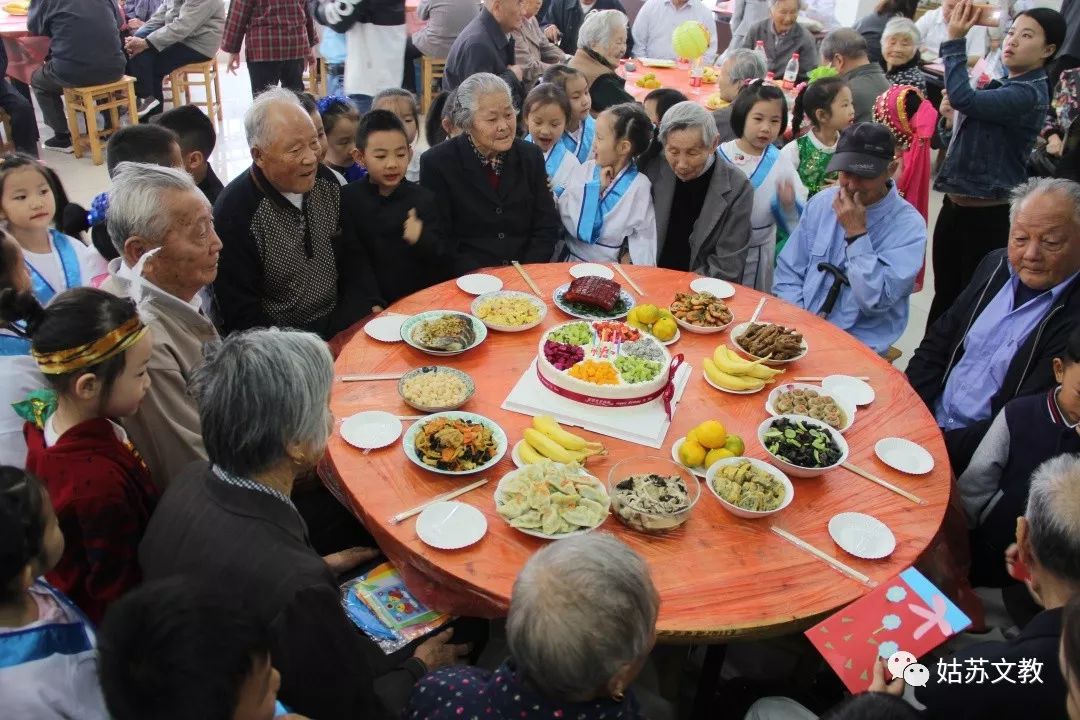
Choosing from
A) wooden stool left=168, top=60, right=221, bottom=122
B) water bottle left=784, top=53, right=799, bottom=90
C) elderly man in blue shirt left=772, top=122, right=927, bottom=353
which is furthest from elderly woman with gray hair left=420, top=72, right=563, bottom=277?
wooden stool left=168, top=60, right=221, bottom=122

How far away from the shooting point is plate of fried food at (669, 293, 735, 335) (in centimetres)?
303

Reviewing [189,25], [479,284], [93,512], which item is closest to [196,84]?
[189,25]

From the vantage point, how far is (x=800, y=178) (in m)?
4.52

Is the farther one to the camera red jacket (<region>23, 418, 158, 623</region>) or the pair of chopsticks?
the pair of chopsticks

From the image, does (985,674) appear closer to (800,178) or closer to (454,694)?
(454,694)

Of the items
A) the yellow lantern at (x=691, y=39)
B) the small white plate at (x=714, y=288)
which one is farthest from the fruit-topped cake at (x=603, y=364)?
the yellow lantern at (x=691, y=39)

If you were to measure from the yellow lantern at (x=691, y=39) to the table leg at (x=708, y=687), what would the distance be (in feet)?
20.7

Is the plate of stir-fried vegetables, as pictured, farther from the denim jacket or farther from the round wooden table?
the denim jacket

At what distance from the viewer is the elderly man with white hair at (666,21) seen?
25.8 feet

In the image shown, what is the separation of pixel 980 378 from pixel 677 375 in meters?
1.19

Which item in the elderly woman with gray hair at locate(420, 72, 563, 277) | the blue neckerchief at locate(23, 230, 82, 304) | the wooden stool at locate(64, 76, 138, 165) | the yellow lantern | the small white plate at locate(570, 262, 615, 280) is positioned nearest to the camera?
the blue neckerchief at locate(23, 230, 82, 304)

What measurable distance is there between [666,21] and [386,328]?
628 cm

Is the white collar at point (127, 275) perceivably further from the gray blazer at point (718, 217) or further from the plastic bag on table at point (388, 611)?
the gray blazer at point (718, 217)

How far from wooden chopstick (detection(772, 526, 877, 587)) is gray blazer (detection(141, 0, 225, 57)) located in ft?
23.3
